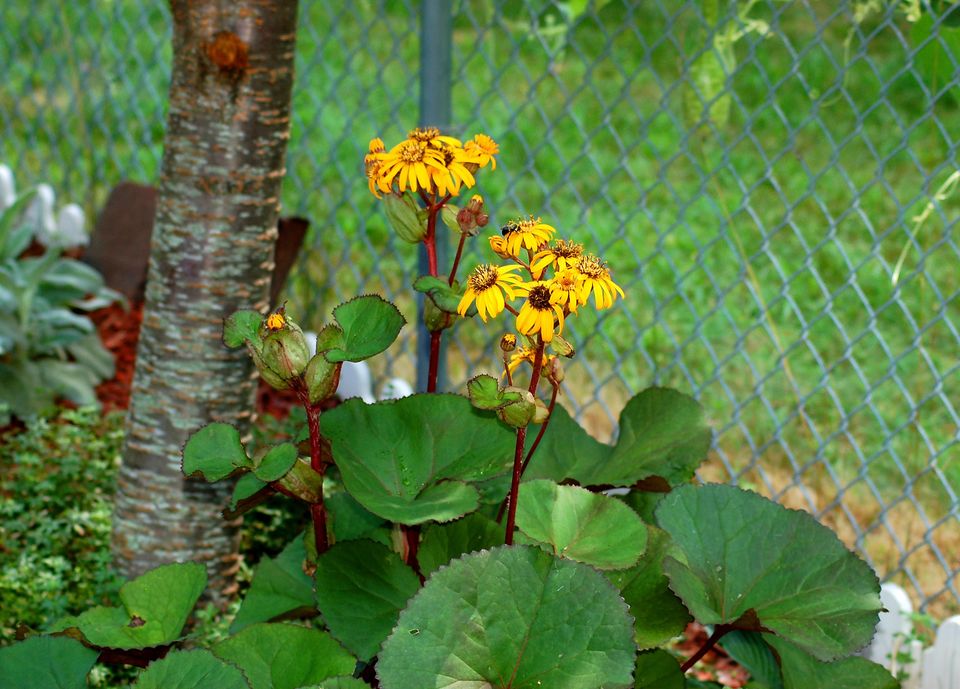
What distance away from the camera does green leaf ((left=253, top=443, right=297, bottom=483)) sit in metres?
1.35

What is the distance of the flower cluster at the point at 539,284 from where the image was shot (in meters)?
1.25

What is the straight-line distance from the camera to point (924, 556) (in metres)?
2.70

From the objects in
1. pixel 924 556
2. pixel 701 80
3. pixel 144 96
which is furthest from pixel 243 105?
pixel 144 96

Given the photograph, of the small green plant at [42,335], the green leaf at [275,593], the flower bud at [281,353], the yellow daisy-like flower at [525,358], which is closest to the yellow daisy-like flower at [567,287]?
the yellow daisy-like flower at [525,358]

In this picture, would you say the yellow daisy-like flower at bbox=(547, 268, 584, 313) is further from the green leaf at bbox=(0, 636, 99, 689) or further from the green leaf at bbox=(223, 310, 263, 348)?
the green leaf at bbox=(0, 636, 99, 689)

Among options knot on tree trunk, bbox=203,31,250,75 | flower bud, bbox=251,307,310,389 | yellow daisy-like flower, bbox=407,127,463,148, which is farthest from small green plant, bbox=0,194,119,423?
yellow daisy-like flower, bbox=407,127,463,148

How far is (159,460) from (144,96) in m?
3.54

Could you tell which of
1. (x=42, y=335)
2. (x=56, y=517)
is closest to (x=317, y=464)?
(x=56, y=517)

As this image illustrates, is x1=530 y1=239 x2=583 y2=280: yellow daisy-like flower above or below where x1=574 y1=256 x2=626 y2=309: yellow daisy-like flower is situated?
above

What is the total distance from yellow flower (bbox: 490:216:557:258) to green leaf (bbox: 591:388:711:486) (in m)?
0.46

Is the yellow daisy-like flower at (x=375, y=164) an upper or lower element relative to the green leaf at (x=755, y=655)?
upper

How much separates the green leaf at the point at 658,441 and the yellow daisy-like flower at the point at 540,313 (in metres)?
0.47

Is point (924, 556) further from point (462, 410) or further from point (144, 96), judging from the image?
point (144, 96)

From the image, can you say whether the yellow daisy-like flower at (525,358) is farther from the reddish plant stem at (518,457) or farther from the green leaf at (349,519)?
the green leaf at (349,519)
